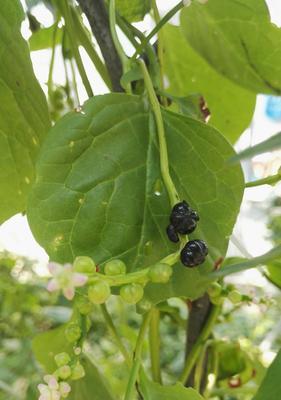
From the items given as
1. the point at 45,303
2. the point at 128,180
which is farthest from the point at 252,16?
the point at 45,303

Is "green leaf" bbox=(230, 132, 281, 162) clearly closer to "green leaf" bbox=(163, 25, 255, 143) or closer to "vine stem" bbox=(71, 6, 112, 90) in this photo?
"vine stem" bbox=(71, 6, 112, 90)

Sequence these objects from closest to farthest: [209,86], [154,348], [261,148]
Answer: [261,148]
[154,348]
[209,86]

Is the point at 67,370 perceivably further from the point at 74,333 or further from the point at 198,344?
the point at 198,344

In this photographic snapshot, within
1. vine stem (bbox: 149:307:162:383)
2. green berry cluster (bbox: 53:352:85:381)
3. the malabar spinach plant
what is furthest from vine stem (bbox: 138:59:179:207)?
vine stem (bbox: 149:307:162:383)

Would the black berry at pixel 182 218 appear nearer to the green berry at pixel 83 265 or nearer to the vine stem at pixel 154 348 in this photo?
the green berry at pixel 83 265

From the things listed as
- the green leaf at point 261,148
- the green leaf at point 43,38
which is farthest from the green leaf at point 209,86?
the green leaf at point 261,148

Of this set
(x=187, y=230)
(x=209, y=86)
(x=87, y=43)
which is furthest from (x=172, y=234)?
(x=209, y=86)
